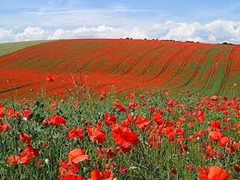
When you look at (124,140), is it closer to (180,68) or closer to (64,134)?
(64,134)

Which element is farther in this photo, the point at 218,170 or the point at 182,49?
the point at 182,49

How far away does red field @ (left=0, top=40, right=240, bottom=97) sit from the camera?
32312mm

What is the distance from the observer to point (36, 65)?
41188 mm

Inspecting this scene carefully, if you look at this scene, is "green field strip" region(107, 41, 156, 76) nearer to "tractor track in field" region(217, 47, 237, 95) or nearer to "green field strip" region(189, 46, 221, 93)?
"green field strip" region(189, 46, 221, 93)

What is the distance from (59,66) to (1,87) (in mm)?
15410

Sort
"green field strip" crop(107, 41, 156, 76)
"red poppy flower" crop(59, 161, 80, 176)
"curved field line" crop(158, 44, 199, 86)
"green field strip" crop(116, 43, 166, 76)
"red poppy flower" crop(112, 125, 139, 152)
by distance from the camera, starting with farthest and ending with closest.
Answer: "green field strip" crop(107, 41, 156, 76) → "green field strip" crop(116, 43, 166, 76) → "curved field line" crop(158, 44, 199, 86) → "red poppy flower" crop(59, 161, 80, 176) → "red poppy flower" crop(112, 125, 139, 152)

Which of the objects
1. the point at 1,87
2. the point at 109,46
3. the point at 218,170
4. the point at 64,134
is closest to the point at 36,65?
the point at 109,46

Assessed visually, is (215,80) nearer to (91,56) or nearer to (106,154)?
(91,56)

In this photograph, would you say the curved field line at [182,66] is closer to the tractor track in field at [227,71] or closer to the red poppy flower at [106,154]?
the tractor track in field at [227,71]

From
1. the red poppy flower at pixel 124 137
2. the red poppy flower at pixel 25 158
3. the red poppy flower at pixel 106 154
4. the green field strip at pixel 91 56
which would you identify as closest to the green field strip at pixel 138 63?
the green field strip at pixel 91 56

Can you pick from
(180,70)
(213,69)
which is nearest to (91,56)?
(180,70)

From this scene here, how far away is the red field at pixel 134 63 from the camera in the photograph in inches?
1272

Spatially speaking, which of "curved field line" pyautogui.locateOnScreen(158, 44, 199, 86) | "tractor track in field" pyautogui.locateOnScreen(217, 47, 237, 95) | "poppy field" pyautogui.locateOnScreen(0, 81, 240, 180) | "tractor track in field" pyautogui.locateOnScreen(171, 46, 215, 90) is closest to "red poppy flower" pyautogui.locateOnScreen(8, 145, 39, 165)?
"poppy field" pyautogui.locateOnScreen(0, 81, 240, 180)

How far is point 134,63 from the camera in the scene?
1575 inches
